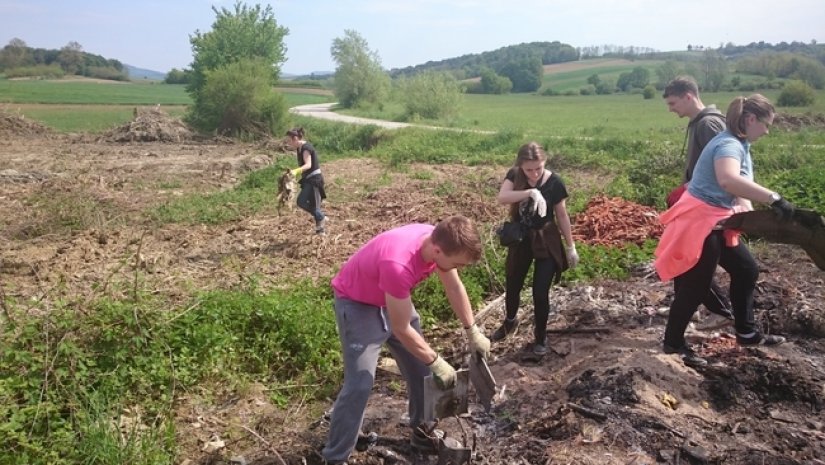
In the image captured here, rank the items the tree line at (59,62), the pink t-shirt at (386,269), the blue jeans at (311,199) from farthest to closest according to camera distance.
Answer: the tree line at (59,62), the blue jeans at (311,199), the pink t-shirt at (386,269)

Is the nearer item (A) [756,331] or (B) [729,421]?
(B) [729,421]

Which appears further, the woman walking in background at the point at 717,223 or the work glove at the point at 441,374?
the woman walking in background at the point at 717,223

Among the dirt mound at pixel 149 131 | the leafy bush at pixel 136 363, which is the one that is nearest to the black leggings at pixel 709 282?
the leafy bush at pixel 136 363

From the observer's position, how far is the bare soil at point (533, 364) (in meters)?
3.38

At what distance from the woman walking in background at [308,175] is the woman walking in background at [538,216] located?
4.07 m

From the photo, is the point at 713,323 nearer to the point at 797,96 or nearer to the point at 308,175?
the point at 308,175

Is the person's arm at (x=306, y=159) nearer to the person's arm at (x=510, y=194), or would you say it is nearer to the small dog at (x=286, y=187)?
the small dog at (x=286, y=187)

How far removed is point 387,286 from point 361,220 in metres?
7.09

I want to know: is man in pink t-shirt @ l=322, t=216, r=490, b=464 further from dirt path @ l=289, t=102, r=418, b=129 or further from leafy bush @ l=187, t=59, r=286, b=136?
leafy bush @ l=187, t=59, r=286, b=136

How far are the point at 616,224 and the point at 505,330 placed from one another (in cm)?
379

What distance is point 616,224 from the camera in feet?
26.6

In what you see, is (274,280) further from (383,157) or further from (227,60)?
(227,60)

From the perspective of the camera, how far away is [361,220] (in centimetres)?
991

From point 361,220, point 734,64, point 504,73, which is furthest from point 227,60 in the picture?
point 504,73
